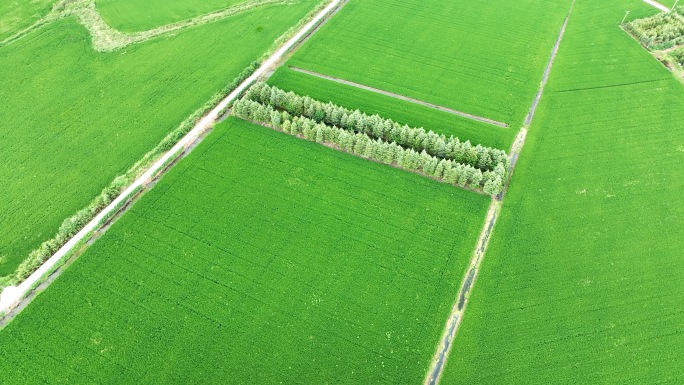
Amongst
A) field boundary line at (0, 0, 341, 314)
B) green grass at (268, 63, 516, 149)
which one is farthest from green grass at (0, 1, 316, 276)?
green grass at (268, 63, 516, 149)

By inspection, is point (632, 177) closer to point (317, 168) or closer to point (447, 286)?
point (447, 286)

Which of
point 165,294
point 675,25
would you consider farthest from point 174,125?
point 675,25

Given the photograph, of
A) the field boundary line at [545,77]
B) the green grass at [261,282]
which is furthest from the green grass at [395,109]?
the green grass at [261,282]

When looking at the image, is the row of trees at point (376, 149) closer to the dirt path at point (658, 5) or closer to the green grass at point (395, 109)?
the green grass at point (395, 109)

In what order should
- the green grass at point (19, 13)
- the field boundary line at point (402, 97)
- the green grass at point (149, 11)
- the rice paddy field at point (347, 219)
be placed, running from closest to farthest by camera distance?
1. the rice paddy field at point (347, 219)
2. the field boundary line at point (402, 97)
3. the green grass at point (19, 13)
4. the green grass at point (149, 11)

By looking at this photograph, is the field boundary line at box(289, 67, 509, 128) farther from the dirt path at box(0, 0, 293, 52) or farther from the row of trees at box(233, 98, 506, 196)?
the dirt path at box(0, 0, 293, 52)

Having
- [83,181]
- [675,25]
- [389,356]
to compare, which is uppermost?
[675,25]

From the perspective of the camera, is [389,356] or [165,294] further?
[165,294]
